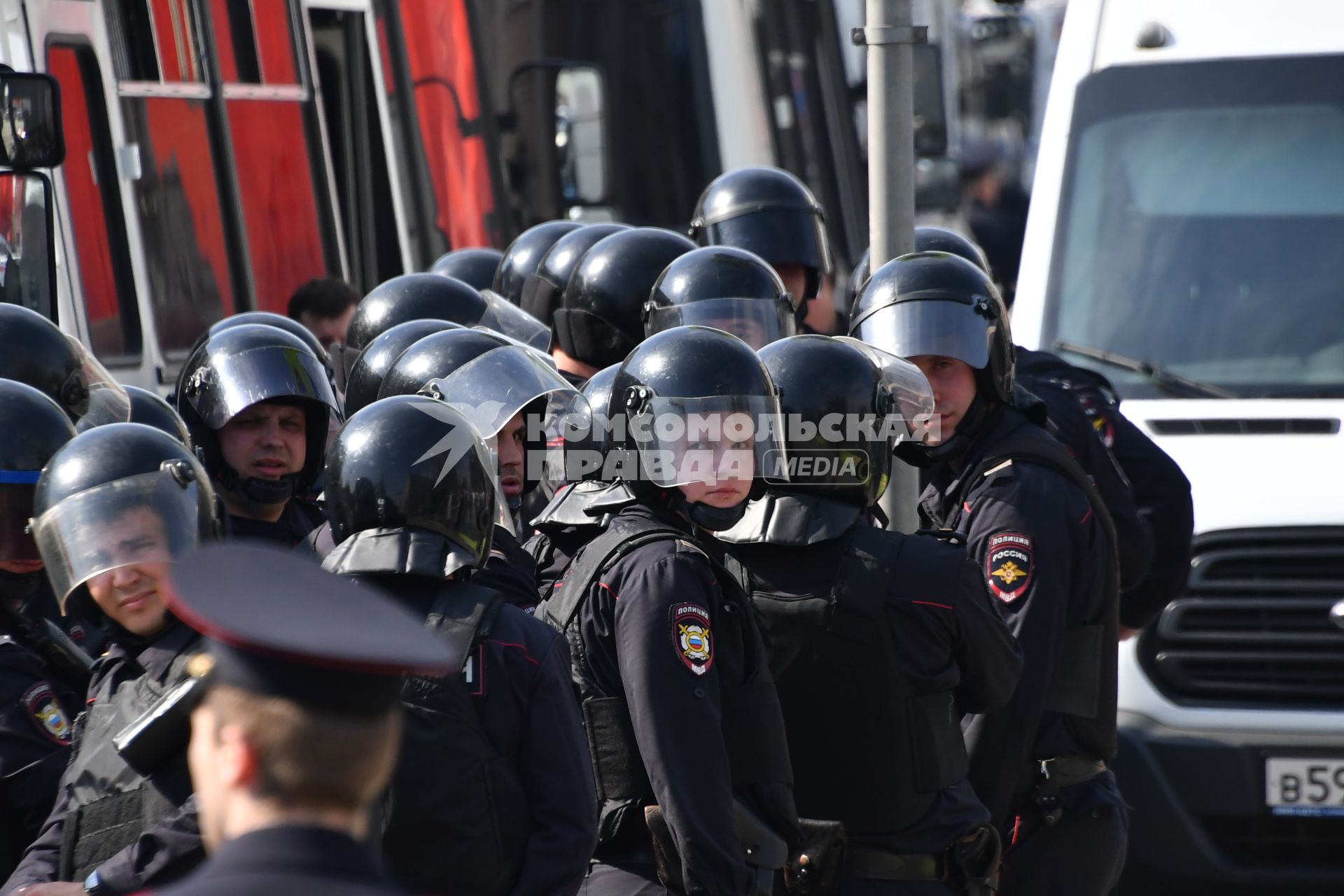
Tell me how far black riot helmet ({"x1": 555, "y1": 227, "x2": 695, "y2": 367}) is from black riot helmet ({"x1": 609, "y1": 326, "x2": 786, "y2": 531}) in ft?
5.25

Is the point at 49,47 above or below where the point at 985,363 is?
above

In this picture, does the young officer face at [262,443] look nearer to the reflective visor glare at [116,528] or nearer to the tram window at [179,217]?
the reflective visor glare at [116,528]

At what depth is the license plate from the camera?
16.5ft

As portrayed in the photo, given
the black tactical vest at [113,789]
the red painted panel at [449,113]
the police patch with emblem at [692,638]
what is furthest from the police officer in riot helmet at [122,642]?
the red painted panel at [449,113]

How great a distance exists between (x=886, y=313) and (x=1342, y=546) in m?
1.70

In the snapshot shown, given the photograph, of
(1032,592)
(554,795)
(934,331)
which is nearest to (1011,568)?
(1032,592)

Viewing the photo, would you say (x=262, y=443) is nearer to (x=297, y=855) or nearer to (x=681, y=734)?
(x=681, y=734)

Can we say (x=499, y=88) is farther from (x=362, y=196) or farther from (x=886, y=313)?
(x=886, y=313)

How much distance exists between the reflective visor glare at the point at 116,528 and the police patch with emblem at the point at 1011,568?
1.77 metres

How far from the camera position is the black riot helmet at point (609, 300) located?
17.5 feet

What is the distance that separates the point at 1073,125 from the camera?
6395 millimetres

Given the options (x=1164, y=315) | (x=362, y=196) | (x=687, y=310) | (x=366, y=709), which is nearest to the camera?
(x=366, y=709)

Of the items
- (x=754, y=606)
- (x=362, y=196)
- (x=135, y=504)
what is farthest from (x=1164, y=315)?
(x=362, y=196)

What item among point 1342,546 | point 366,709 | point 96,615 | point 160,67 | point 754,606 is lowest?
point 1342,546
